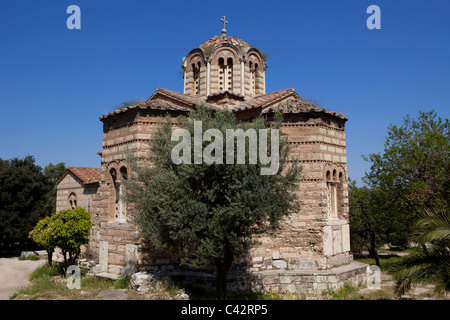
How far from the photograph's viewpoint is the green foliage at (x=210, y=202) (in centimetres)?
770

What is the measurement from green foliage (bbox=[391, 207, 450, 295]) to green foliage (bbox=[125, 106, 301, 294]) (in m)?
2.57

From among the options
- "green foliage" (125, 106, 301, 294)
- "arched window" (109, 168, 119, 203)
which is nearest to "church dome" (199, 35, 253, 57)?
"arched window" (109, 168, 119, 203)

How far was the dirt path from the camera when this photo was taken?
1241 cm

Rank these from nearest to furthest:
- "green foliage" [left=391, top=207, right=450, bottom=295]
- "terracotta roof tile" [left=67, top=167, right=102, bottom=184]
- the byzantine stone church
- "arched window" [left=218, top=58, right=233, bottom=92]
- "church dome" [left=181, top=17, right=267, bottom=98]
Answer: "green foliage" [left=391, top=207, right=450, bottom=295]
the byzantine stone church
"church dome" [left=181, top=17, right=267, bottom=98]
"arched window" [left=218, top=58, right=233, bottom=92]
"terracotta roof tile" [left=67, top=167, right=102, bottom=184]

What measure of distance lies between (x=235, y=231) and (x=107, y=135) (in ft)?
20.5

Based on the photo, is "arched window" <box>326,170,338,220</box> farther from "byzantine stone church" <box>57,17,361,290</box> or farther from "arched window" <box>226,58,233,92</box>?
"arched window" <box>226,58,233,92</box>

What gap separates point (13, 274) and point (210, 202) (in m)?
12.4

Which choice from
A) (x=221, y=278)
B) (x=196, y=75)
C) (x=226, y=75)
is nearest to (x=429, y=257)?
(x=221, y=278)

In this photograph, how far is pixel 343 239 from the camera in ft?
37.8

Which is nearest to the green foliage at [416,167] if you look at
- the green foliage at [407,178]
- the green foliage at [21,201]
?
the green foliage at [407,178]

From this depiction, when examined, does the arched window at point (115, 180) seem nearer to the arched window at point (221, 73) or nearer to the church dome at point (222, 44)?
the arched window at point (221, 73)
